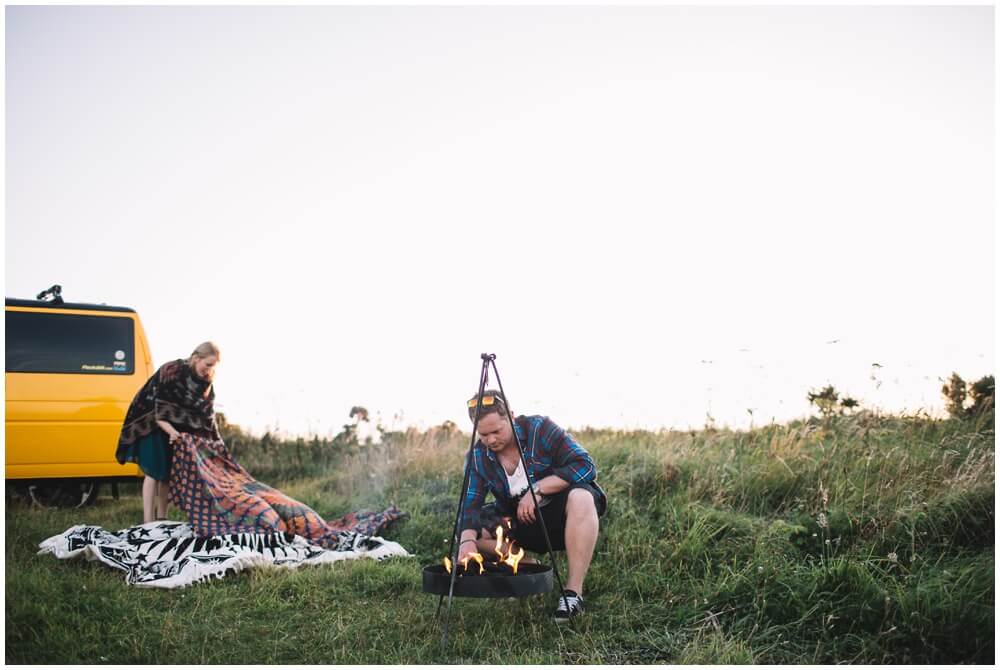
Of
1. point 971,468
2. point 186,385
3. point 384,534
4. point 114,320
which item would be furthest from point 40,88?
point 971,468

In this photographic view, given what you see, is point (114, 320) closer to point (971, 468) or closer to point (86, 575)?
point (86, 575)

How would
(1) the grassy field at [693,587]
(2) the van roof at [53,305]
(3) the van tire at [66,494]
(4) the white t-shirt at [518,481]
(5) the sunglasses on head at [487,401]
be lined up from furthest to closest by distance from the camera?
(3) the van tire at [66,494] < (2) the van roof at [53,305] < (4) the white t-shirt at [518,481] < (5) the sunglasses on head at [487,401] < (1) the grassy field at [693,587]

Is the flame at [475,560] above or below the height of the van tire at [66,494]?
above

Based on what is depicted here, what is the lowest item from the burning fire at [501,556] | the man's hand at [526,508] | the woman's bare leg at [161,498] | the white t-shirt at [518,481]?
the woman's bare leg at [161,498]

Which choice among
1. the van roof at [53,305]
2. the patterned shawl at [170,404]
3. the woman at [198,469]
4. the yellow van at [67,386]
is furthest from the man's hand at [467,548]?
the van roof at [53,305]

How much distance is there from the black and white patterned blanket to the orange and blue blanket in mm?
148

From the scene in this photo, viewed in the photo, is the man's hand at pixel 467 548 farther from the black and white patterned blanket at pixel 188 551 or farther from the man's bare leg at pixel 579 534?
the black and white patterned blanket at pixel 188 551

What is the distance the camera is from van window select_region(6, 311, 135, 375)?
22.1 feet

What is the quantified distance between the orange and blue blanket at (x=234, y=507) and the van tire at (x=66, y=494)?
1968 mm

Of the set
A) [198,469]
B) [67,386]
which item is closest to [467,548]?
[198,469]

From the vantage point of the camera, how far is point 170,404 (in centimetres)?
607

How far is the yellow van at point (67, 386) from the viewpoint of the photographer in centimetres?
658

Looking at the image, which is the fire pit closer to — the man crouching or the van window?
the man crouching

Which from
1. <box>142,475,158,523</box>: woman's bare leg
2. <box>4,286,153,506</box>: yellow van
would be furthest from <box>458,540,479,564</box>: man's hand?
<box>4,286,153,506</box>: yellow van
